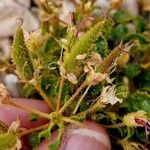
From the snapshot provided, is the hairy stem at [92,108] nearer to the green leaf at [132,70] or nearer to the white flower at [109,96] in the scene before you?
the white flower at [109,96]

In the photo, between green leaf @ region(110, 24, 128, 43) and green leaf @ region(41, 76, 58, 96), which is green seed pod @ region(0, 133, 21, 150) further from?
green leaf @ region(110, 24, 128, 43)

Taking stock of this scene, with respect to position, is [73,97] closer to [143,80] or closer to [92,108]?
[92,108]

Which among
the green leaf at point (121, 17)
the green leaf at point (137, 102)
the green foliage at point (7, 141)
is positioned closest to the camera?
the green foliage at point (7, 141)

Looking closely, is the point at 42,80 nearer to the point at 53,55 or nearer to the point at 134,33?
the point at 53,55

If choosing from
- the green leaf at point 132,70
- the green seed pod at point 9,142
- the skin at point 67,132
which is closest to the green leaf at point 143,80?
the green leaf at point 132,70

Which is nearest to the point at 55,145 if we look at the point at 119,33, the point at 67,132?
the point at 67,132

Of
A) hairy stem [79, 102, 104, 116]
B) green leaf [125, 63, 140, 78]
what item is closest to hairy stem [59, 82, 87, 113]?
hairy stem [79, 102, 104, 116]
